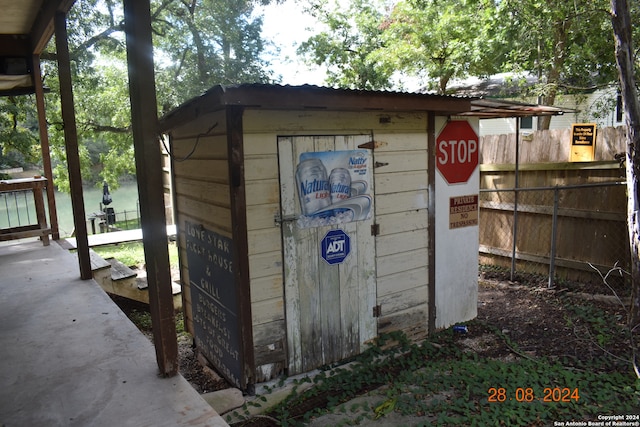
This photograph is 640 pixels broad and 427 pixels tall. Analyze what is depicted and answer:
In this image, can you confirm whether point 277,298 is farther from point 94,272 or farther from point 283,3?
point 283,3

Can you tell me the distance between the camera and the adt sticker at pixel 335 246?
12.8 ft

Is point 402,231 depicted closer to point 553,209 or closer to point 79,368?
point 553,209

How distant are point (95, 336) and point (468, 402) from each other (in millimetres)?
3012

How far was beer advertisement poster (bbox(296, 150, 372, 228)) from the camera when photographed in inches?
147

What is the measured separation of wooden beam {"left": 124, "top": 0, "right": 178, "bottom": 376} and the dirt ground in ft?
4.68

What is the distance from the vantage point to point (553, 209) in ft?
19.1

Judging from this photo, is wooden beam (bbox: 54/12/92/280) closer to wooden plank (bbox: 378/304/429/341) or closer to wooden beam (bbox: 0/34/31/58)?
wooden beam (bbox: 0/34/31/58)

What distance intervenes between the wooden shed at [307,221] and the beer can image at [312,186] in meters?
0.01

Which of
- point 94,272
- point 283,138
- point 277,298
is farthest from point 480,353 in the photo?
point 94,272

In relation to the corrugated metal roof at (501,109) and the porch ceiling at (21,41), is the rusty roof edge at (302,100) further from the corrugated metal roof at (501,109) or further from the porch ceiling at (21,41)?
the porch ceiling at (21,41)

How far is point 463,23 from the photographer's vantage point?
10.1 metres

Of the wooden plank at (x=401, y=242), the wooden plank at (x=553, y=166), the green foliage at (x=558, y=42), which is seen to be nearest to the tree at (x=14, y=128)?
the wooden plank at (x=401, y=242)

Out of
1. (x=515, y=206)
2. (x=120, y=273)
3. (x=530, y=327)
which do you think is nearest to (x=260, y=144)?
(x=120, y=273)
